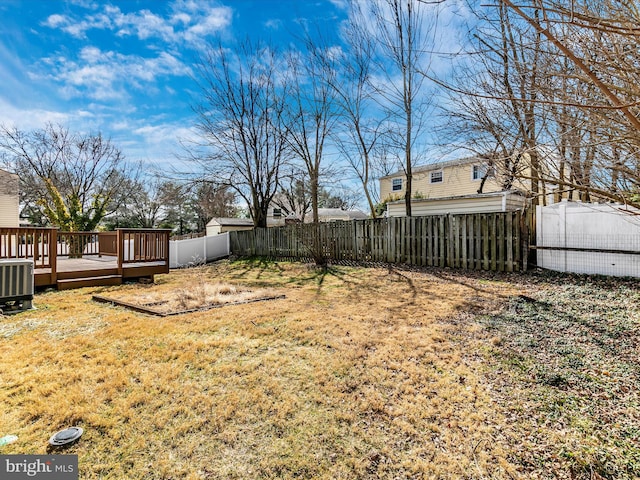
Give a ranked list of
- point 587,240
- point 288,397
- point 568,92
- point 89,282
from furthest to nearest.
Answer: point 89,282
point 587,240
point 288,397
point 568,92

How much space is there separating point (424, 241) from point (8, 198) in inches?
817

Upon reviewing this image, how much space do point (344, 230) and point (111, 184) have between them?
642 inches

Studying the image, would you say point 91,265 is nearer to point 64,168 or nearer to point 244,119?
point 244,119

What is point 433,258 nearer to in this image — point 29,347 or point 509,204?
point 509,204

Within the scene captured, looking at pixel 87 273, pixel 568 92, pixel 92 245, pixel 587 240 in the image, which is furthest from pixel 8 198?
pixel 587 240

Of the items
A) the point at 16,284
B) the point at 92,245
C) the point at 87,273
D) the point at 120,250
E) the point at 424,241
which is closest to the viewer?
the point at 16,284

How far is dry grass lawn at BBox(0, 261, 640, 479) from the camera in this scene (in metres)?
1.85

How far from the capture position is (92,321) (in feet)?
15.1

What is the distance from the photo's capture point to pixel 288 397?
250cm

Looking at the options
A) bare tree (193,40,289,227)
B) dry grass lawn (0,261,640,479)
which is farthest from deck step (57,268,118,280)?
bare tree (193,40,289,227)

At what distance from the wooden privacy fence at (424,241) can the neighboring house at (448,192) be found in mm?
2979

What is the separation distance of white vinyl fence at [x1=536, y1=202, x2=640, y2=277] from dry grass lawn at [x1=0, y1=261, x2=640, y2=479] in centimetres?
252

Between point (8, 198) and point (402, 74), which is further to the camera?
point (8, 198)

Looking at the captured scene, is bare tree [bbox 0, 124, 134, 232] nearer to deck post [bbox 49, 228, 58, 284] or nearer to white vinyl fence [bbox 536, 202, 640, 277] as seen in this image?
deck post [bbox 49, 228, 58, 284]
